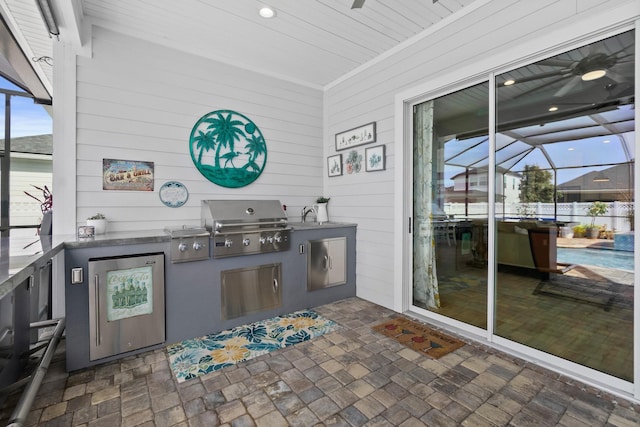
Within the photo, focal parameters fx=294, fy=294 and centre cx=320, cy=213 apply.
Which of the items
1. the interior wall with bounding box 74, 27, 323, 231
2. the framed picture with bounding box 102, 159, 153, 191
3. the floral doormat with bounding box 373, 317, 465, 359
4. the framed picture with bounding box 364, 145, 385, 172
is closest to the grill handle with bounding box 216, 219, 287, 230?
the interior wall with bounding box 74, 27, 323, 231

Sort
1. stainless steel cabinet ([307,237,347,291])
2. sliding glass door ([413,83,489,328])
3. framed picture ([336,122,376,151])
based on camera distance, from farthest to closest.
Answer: framed picture ([336,122,376,151]) → stainless steel cabinet ([307,237,347,291]) → sliding glass door ([413,83,489,328])

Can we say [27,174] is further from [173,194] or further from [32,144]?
[173,194]

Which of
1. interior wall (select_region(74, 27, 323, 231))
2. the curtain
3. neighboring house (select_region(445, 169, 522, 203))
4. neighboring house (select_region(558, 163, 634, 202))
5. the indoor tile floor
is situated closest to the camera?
the indoor tile floor

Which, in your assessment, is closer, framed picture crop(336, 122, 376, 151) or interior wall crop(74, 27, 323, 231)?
interior wall crop(74, 27, 323, 231)

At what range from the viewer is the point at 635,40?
183cm

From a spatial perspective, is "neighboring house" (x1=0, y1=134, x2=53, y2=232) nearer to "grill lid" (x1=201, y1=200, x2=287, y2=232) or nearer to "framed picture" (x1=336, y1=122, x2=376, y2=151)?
"grill lid" (x1=201, y1=200, x2=287, y2=232)

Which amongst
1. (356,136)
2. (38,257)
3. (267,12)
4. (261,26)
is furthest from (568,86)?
(38,257)

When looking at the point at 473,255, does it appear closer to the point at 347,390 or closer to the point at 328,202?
the point at 347,390

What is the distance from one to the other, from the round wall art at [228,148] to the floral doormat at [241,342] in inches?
65.9

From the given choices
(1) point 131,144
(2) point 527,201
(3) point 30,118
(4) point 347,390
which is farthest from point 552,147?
(3) point 30,118

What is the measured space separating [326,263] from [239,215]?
48.6 inches

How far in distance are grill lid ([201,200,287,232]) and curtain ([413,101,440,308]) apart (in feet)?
4.90

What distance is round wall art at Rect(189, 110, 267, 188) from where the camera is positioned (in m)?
3.35

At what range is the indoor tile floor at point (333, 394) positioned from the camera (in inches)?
66.4
